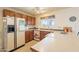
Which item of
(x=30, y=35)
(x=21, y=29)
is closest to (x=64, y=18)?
(x=30, y=35)

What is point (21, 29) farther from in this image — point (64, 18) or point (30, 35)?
point (64, 18)

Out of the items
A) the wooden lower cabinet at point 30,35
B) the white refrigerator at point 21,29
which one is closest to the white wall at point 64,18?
the wooden lower cabinet at point 30,35

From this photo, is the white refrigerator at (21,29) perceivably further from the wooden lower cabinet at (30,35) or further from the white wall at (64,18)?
the white wall at (64,18)

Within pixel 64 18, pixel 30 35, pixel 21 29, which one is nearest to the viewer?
pixel 64 18

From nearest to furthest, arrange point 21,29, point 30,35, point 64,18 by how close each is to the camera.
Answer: point 64,18 → point 30,35 → point 21,29

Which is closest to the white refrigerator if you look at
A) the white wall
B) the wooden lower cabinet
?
the wooden lower cabinet

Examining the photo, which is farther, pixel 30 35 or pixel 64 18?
pixel 30 35

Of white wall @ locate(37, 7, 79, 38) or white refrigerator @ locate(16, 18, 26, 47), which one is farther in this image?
white refrigerator @ locate(16, 18, 26, 47)

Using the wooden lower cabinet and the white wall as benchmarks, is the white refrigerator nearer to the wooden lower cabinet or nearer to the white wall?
the wooden lower cabinet

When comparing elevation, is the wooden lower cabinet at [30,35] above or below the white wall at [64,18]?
below

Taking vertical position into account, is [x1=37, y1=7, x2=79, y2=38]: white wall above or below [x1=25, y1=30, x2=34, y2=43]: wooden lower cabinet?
above

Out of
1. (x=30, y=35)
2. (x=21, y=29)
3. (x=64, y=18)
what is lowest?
(x=30, y=35)
